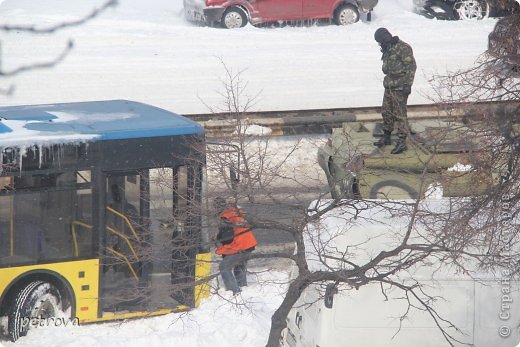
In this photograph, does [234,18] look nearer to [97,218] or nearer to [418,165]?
[418,165]

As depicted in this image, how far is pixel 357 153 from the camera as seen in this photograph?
12.4 meters

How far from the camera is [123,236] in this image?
13.1 meters

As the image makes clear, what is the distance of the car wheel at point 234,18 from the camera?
2756 centimetres

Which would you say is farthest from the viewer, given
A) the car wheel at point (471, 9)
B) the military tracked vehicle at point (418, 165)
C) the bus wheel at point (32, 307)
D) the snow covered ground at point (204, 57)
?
the car wheel at point (471, 9)

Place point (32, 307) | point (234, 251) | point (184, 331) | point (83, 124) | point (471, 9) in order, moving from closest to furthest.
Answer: point (184, 331)
point (32, 307)
point (83, 124)
point (234, 251)
point (471, 9)

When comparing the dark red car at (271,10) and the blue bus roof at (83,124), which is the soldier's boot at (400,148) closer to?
the blue bus roof at (83,124)

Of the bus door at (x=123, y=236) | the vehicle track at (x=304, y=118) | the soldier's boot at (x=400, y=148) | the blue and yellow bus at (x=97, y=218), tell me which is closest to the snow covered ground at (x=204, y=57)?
the vehicle track at (x=304, y=118)

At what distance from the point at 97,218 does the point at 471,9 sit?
59.7ft

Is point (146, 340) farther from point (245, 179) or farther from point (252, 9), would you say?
point (252, 9)

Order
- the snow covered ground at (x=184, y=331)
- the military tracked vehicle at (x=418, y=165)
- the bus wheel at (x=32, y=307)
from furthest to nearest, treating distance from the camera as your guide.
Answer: the bus wheel at (x=32, y=307)
the snow covered ground at (x=184, y=331)
the military tracked vehicle at (x=418, y=165)

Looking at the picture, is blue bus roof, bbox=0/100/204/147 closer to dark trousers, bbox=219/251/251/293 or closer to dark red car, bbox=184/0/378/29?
dark trousers, bbox=219/251/251/293

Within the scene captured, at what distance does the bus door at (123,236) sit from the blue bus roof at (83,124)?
1.86ft

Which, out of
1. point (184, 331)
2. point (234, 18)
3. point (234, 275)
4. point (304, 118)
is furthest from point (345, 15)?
point (184, 331)

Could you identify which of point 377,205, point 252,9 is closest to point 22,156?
point 377,205
